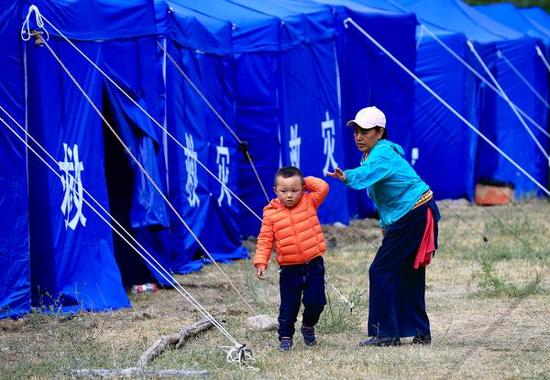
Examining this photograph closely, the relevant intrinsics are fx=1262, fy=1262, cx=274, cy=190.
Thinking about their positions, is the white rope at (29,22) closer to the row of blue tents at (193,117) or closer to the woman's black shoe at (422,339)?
the row of blue tents at (193,117)

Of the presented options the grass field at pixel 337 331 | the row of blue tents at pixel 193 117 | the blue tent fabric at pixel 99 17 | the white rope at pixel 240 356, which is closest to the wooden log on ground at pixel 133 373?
the grass field at pixel 337 331

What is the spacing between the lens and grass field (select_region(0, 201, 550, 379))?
23.0 ft

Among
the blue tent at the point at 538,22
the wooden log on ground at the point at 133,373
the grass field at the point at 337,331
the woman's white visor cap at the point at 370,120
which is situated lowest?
the grass field at the point at 337,331

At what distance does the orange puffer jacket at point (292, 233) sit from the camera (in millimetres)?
7582

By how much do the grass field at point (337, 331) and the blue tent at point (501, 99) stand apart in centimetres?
806

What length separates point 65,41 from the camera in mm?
9281

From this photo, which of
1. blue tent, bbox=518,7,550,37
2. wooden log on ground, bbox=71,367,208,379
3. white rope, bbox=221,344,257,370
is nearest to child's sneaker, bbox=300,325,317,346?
white rope, bbox=221,344,257,370

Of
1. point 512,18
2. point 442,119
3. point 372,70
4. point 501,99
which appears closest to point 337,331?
point 372,70

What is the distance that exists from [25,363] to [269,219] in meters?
1.66

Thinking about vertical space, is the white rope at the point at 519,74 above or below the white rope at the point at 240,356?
above

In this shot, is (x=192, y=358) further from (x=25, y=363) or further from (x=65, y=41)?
(x=65, y=41)

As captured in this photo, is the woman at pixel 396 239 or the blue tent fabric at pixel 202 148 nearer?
the woman at pixel 396 239

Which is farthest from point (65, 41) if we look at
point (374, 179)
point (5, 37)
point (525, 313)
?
point (525, 313)

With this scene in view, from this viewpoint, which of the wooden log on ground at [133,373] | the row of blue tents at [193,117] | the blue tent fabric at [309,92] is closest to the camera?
the wooden log on ground at [133,373]
